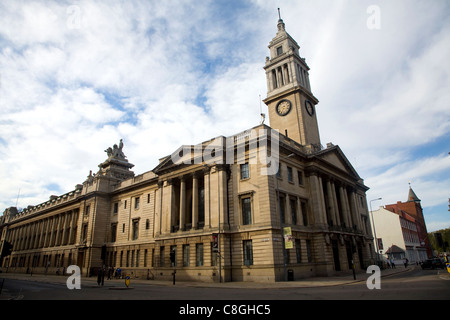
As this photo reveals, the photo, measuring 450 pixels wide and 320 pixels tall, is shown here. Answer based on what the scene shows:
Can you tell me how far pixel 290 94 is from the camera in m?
46.0

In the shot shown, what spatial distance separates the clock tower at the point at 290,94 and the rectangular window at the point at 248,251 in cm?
1844

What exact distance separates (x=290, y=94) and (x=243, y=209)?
73.7ft

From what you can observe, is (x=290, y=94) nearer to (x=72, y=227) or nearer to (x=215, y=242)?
(x=215, y=242)

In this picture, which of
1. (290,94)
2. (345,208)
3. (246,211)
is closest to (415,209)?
(345,208)

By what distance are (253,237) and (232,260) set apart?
3459 mm

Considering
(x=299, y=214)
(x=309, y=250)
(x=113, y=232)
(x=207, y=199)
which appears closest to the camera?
(x=207, y=199)

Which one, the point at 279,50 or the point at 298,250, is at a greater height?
the point at 279,50

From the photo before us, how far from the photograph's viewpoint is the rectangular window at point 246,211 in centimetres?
3149

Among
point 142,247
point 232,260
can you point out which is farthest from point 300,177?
point 142,247

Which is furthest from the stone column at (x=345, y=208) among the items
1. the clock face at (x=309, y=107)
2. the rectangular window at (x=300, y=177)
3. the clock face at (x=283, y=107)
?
the clock face at (x=283, y=107)

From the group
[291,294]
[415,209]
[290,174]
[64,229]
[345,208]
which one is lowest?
[291,294]

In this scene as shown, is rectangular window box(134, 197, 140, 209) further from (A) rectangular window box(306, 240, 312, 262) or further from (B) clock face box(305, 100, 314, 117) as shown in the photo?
(B) clock face box(305, 100, 314, 117)

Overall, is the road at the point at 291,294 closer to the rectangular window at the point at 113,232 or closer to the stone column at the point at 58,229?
the rectangular window at the point at 113,232
